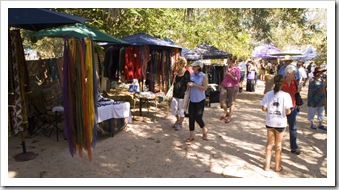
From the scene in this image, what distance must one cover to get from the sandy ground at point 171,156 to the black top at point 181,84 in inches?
35.9

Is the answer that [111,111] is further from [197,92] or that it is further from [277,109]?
[277,109]

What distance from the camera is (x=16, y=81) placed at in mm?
4125

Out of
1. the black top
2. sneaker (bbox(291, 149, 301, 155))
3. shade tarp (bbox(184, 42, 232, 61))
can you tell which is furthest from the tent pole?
shade tarp (bbox(184, 42, 232, 61))

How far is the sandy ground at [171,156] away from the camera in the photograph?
158 inches

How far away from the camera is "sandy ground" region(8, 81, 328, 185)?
13.1 feet

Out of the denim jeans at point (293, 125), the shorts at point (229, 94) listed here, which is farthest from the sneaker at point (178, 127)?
the denim jeans at point (293, 125)

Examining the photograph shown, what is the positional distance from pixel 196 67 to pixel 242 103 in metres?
5.66

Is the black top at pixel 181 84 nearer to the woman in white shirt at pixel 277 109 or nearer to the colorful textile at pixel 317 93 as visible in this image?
A: the woman in white shirt at pixel 277 109

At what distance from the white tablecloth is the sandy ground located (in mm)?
438

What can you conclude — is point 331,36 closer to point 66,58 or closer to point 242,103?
point 66,58

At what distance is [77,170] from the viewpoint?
4.05 metres

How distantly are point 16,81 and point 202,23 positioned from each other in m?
14.4

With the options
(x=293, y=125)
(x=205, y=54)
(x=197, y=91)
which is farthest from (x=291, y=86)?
(x=205, y=54)

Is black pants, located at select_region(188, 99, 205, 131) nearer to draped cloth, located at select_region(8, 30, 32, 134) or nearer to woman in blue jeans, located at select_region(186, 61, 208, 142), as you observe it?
woman in blue jeans, located at select_region(186, 61, 208, 142)
